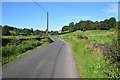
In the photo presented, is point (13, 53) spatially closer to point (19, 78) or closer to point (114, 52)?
point (19, 78)

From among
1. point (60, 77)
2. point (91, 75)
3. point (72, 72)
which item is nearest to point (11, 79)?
point (60, 77)

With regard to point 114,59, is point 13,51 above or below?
below

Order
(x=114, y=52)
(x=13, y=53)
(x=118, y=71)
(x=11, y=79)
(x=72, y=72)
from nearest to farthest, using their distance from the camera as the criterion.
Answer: (x=11, y=79) < (x=118, y=71) < (x=72, y=72) < (x=114, y=52) < (x=13, y=53)

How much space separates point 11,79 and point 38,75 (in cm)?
134

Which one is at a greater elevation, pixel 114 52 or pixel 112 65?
pixel 114 52

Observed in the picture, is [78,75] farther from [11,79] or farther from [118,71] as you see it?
[11,79]

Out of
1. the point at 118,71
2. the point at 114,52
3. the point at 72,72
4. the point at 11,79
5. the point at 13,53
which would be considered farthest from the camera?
the point at 13,53

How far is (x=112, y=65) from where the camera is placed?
880 cm

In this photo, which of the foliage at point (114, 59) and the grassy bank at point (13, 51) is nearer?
the foliage at point (114, 59)

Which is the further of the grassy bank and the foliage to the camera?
the grassy bank

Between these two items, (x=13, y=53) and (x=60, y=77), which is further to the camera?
(x=13, y=53)

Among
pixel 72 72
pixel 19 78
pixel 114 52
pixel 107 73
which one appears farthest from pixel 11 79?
pixel 114 52

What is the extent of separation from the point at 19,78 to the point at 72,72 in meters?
2.85

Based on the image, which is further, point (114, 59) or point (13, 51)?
point (13, 51)
